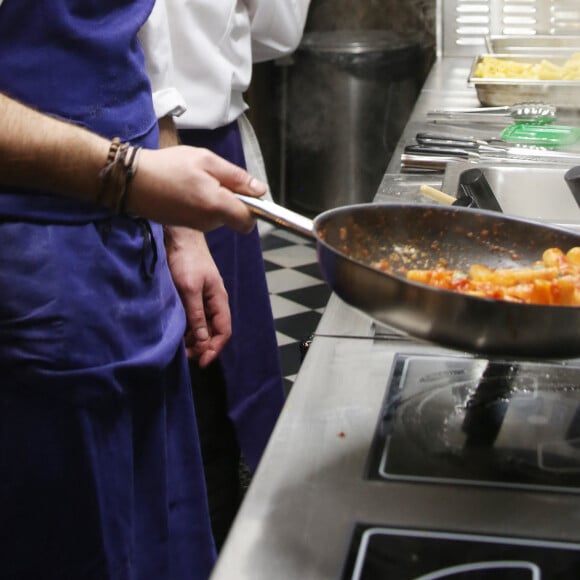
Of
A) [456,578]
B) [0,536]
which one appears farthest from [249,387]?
[456,578]

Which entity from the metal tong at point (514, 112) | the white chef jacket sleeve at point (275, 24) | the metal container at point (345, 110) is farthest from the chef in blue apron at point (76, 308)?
the metal container at point (345, 110)

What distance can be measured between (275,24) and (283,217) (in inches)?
65.5

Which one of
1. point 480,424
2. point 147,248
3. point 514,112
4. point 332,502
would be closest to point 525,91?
point 514,112

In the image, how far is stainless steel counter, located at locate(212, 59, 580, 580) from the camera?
0.76 meters

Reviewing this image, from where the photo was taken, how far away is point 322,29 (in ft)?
17.3

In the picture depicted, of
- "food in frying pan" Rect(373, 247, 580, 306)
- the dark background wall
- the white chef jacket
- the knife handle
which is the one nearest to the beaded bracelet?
"food in frying pan" Rect(373, 247, 580, 306)

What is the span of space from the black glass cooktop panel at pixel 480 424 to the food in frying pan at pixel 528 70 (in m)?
1.82

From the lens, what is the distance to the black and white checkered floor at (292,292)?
3619mm

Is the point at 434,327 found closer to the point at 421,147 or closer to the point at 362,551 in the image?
the point at 362,551

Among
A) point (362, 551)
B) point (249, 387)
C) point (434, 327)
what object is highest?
point (434, 327)

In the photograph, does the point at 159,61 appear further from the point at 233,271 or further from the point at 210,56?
the point at 233,271

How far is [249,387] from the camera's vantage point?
2.48 meters

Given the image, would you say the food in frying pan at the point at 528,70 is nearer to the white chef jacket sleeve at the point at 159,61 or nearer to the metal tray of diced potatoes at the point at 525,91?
the metal tray of diced potatoes at the point at 525,91

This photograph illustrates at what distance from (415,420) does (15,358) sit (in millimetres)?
592
